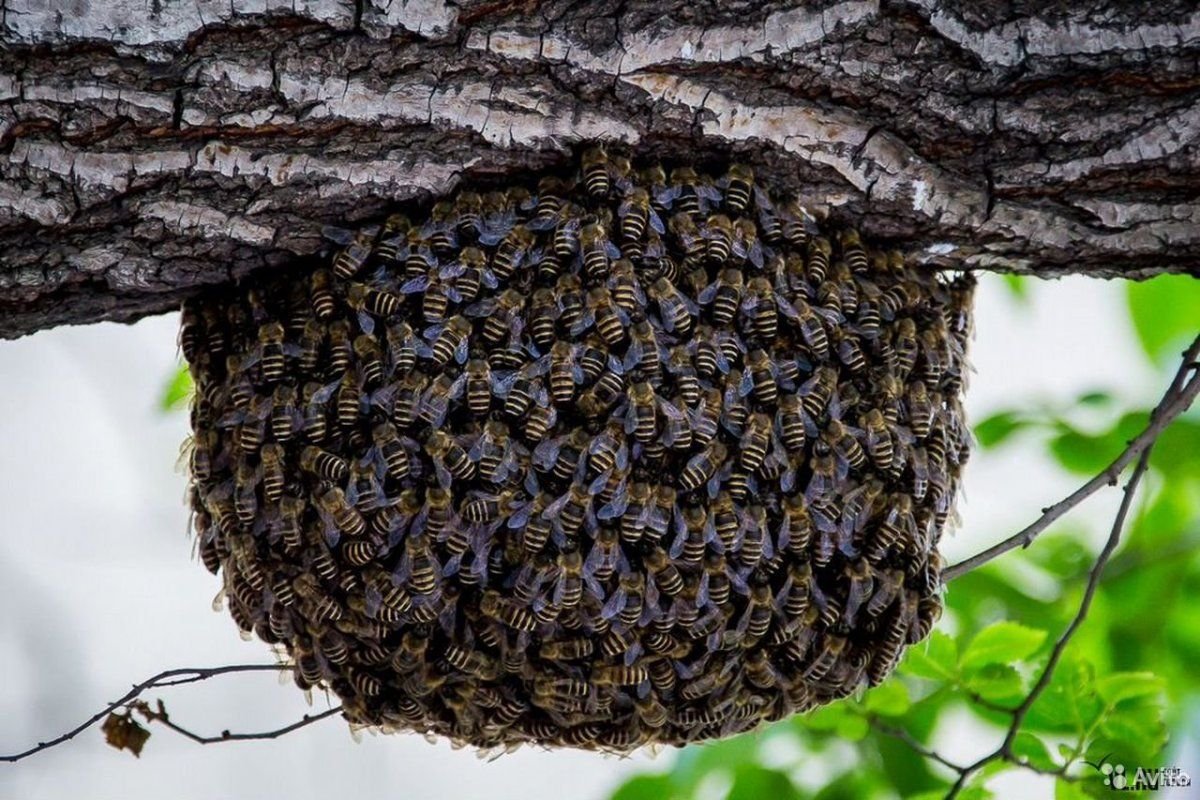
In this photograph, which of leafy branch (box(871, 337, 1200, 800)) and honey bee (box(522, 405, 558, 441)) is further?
leafy branch (box(871, 337, 1200, 800))

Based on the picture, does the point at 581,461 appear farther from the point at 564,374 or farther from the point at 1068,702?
the point at 1068,702

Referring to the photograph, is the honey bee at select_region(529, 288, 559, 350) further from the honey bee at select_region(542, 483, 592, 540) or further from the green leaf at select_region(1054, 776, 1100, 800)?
the green leaf at select_region(1054, 776, 1100, 800)

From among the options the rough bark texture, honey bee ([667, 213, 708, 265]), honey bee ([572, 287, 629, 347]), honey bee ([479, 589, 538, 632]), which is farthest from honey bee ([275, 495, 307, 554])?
honey bee ([667, 213, 708, 265])

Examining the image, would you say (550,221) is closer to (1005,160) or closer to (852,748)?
(1005,160)

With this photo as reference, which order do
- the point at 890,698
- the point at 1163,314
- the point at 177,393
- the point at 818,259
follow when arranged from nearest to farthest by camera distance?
the point at 818,259 → the point at 890,698 → the point at 177,393 → the point at 1163,314

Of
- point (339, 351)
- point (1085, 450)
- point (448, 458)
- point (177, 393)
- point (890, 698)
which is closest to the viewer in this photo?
point (448, 458)

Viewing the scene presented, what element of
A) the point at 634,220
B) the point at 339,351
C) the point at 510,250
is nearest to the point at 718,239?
the point at 634,220

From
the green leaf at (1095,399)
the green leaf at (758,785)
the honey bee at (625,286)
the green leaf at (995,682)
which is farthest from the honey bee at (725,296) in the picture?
the green leaf at (1095,399)
